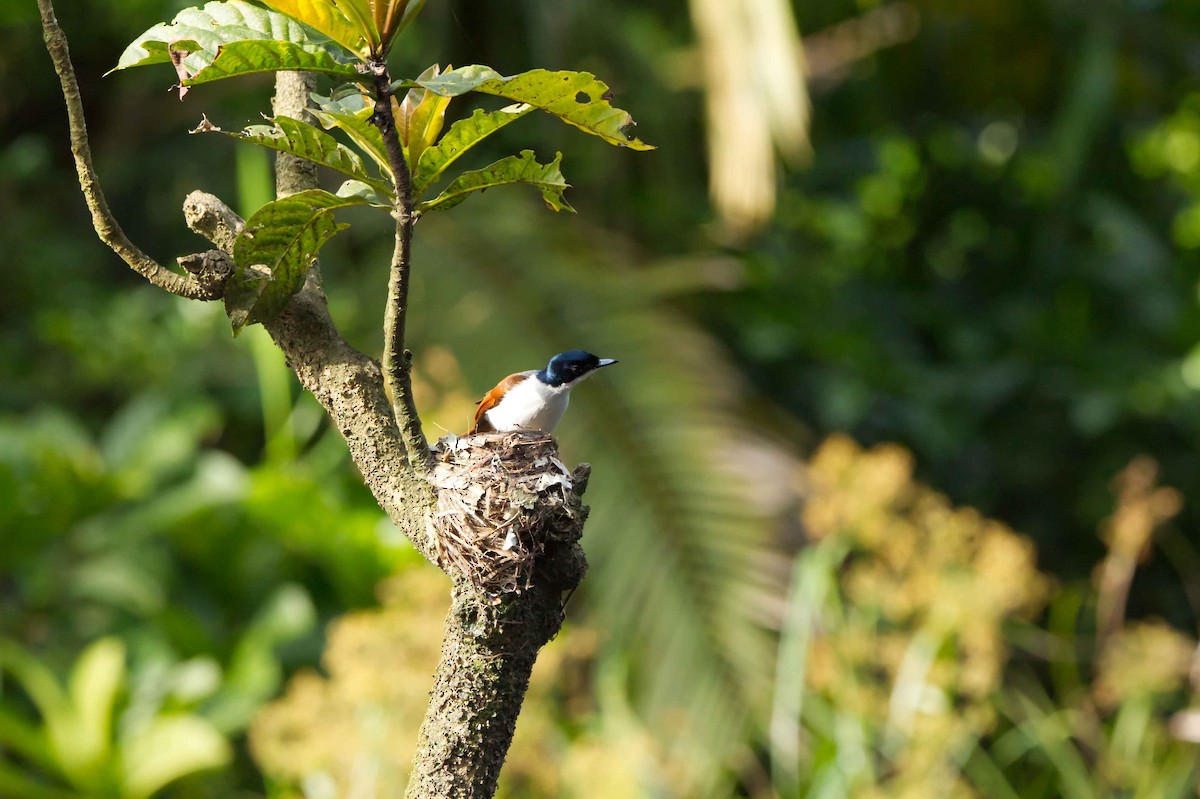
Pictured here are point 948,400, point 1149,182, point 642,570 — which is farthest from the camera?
point 1149,182

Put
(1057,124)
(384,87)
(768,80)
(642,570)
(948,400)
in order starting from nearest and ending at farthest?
1. (384,87)
2. (642,570)
3. (768,80)
4. (948,400)
5. (1057,124)

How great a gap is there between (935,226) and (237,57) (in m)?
7.14

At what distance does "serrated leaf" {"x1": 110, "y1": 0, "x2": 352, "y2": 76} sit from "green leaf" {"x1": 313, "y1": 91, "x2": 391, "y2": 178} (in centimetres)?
4

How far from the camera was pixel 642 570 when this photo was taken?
4328 millimetres

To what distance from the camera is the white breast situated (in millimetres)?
1987

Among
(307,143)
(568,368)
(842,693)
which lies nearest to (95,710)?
(842,693)

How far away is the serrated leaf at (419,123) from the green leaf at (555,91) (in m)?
0.06

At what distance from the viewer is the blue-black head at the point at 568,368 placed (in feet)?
6.86

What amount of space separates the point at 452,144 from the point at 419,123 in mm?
51

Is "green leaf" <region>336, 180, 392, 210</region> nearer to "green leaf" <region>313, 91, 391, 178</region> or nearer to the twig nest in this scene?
"green leaf" <region>313, 91, 391, 178</region>

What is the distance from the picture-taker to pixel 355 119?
0.86 metres

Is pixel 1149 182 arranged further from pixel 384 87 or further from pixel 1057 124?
pixel 384 87

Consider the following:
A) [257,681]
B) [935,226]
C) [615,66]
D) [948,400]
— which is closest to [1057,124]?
[935,226]

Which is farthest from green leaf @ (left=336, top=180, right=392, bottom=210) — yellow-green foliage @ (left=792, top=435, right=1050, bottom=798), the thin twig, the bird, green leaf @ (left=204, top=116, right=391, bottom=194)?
yellow-green foliage @ (left=792, top=435, right=1050, bottom=798)
